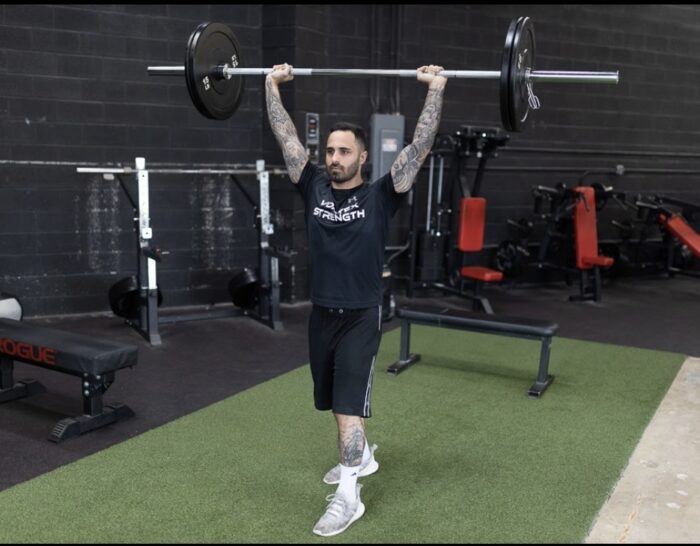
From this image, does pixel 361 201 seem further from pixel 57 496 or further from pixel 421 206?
pixel 421 206

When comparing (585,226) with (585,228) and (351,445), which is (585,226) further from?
(351,445)

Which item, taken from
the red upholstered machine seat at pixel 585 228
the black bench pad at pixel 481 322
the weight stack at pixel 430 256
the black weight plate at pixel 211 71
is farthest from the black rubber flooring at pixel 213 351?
the black weight plate at pixel 211 71

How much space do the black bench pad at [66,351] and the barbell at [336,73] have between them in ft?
3.80

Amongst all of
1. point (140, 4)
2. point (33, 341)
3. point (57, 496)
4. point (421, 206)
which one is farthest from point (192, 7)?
point (57, 496)

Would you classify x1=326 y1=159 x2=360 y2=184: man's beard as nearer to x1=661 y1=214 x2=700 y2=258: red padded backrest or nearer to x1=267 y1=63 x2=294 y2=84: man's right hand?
x1=267 y1=63 x2=294 y2=84: man's right hand

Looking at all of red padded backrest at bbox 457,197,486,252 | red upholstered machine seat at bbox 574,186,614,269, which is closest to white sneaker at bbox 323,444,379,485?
red padded backrest at bbox 457,197,486,252

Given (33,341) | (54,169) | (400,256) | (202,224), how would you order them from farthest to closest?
(400,256) < (202,224) < (54,169) < (33,341)

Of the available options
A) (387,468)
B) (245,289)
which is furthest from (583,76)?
(245,289)

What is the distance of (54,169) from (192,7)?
1.64 meters

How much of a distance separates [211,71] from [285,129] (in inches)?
24.3

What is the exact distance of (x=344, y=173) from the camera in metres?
2.38

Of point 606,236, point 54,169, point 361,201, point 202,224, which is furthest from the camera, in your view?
point 606,236

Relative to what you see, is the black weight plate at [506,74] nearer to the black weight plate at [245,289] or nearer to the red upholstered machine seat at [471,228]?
the black weight plate at [245,289]

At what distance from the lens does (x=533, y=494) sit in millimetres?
2654
